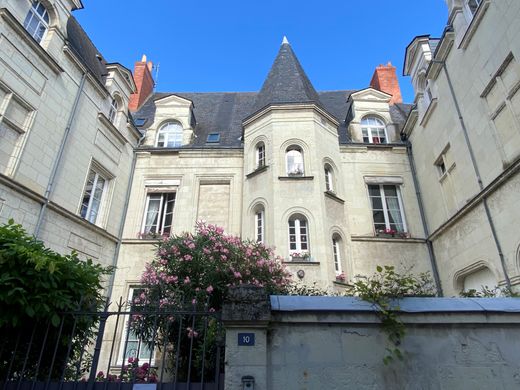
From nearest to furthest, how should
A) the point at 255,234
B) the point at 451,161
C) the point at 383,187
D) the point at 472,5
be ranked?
the point at 472,5
the point at 451,161
the point at 255,234
the point at 383,187

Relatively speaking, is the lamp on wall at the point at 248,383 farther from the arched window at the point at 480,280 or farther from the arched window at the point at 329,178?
the arched window at the point at 329,178

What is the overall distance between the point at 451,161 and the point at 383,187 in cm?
286

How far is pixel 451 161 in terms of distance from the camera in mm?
9703

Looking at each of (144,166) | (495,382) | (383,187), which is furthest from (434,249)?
(144,166)

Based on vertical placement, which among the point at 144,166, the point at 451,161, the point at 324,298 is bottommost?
the point at 324,298

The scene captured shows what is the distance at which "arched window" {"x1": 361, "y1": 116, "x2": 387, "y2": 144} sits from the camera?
43.6 ft

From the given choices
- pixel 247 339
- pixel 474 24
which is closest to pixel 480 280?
pixel 474 24

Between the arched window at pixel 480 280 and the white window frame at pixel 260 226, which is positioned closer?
the arched window at pixel 480 280

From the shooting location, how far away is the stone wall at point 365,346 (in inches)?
119

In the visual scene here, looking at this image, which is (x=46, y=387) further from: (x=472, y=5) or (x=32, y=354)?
(x=472, y=5)

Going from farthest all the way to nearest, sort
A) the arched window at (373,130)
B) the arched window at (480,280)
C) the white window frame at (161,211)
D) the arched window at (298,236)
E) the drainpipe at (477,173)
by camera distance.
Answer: the arched window at (373,130), the white window frame at (161,211), the arched window at (298,236), the arched window at (480,280), the drainpipe at (477,173)

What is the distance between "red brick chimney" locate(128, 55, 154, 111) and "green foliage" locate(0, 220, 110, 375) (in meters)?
14.1

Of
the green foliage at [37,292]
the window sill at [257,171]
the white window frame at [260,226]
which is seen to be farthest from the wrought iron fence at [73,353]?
the window sill at [257,171]

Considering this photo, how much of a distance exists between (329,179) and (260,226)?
9.52 ft
